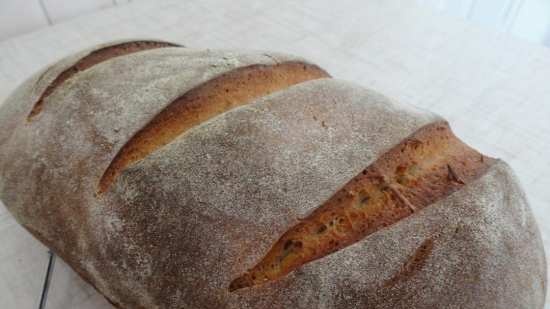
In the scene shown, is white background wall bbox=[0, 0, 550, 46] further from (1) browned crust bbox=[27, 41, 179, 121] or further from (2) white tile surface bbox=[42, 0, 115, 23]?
(1) browned crust bbox=[27, 41, 179, 121]

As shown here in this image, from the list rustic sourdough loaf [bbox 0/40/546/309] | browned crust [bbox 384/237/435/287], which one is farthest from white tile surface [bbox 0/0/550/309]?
browned crust [bbox 384/237/435/287]

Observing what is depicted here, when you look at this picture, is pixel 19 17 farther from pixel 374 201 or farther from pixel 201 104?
pixel 374 201

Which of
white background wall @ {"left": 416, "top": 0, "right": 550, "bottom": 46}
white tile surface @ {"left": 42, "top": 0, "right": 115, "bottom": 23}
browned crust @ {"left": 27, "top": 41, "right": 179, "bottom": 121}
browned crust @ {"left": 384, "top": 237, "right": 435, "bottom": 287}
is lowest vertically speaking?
white background wall @ {"left": 416, "top": 0, "right": 550, "bottom": 46}

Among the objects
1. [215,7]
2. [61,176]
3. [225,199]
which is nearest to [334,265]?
[225,199]

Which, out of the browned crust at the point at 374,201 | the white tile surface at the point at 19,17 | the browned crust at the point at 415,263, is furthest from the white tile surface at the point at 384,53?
the browned crust at the point at 415,263

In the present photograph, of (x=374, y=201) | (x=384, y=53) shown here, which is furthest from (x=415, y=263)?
(x=384, y=53)

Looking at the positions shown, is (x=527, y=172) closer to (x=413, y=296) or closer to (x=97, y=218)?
(x=413, y=296)
